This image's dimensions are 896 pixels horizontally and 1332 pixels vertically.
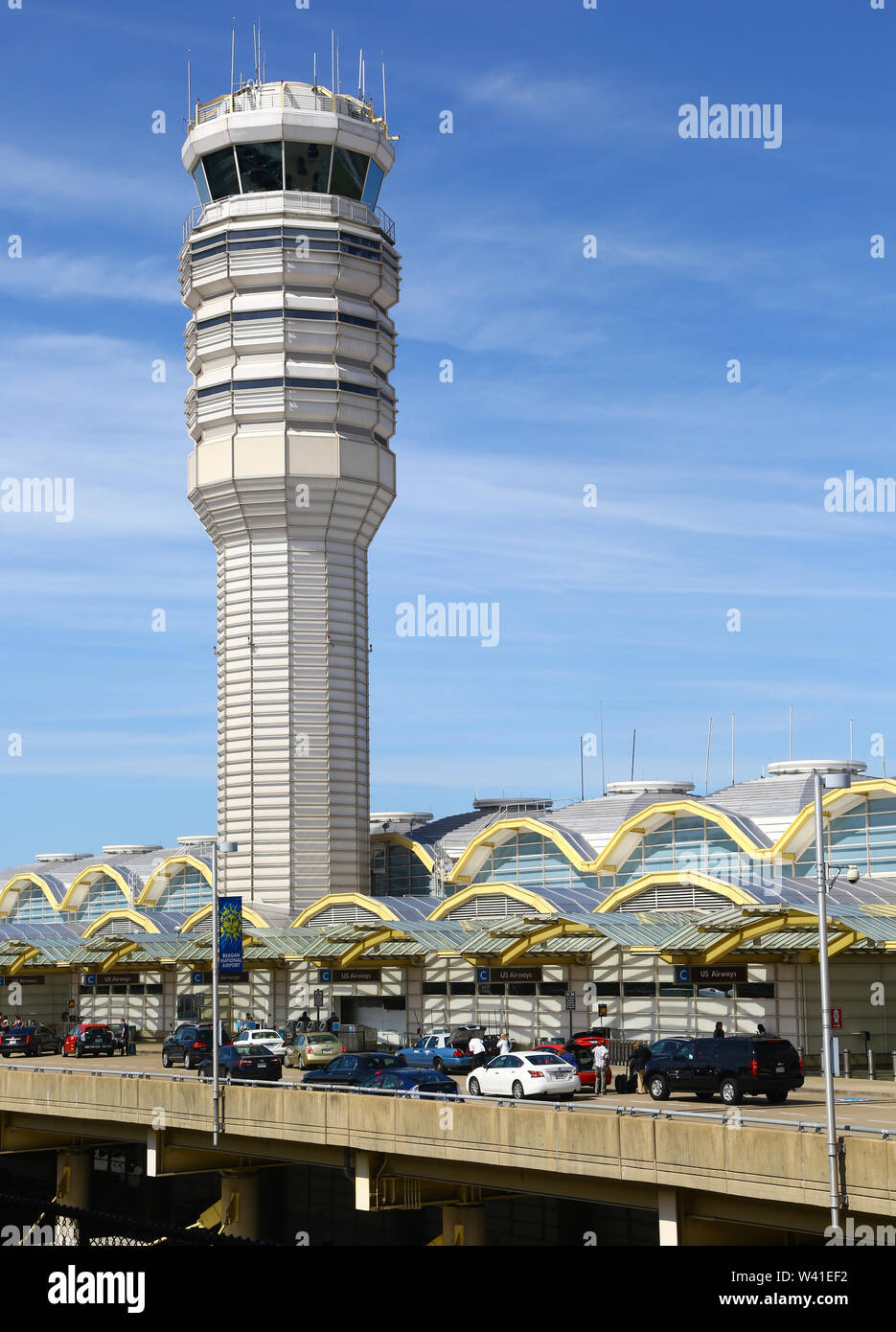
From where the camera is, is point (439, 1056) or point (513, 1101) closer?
point (513, 1101)

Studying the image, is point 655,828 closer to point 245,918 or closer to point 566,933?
point 566,933

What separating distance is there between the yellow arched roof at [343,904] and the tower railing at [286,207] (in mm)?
38409

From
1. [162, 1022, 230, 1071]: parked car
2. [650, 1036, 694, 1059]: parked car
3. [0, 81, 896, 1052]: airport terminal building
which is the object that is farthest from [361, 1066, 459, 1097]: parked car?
[0, 81, 896, 1052]: airport terminal building

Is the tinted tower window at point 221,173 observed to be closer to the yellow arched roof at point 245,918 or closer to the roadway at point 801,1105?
the yellow arched roof at point 245,918

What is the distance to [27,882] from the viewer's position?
119m

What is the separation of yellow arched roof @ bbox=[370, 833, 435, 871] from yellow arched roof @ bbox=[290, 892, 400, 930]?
8.90m

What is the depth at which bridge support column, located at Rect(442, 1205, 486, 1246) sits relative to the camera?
41.8 m

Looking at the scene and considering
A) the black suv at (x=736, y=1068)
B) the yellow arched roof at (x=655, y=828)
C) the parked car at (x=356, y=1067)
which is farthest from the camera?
the yellow arched roof at (x=655, y=828)

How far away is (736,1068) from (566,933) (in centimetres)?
2267

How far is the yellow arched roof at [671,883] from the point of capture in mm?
60688

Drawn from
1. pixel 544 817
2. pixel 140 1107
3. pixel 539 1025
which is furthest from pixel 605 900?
pixel 140 1107

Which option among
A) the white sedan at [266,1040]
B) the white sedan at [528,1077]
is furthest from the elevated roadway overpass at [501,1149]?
the white sedan at [266,1040]

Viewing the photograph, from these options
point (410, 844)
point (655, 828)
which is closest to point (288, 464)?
point (410, 844)
